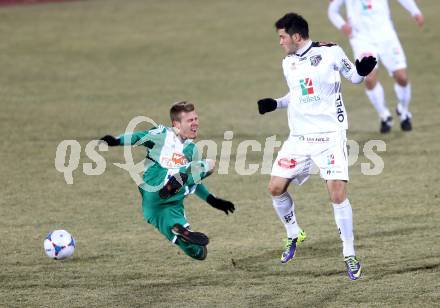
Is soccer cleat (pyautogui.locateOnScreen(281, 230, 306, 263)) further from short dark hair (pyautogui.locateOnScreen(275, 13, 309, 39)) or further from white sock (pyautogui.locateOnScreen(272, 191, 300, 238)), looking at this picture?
short dark hair (pyautogui.locateOnScreen(275, 13, 309, 39))

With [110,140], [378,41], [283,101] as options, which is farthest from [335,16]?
[110,140]

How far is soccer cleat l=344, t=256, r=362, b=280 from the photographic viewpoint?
997 cm

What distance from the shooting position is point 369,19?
1733 centimetres

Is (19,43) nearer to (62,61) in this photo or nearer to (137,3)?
(62,61)

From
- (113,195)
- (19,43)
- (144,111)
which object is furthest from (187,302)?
(19,43)

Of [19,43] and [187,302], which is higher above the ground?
[19,43]

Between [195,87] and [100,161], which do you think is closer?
[100,161]

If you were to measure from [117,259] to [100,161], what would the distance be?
4.92m

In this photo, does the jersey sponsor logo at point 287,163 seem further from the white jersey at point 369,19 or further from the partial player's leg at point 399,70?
the partial player's leg at point 399,70

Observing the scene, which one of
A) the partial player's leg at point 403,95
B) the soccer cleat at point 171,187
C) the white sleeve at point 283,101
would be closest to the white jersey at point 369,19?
the partial player's leg at point 403,95

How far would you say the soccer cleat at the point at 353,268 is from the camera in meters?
9.97

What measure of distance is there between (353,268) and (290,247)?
1.04m

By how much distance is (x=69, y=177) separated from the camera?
15117 millimetres

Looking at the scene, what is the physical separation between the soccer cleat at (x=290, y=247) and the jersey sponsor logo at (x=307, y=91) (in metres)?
1.55
